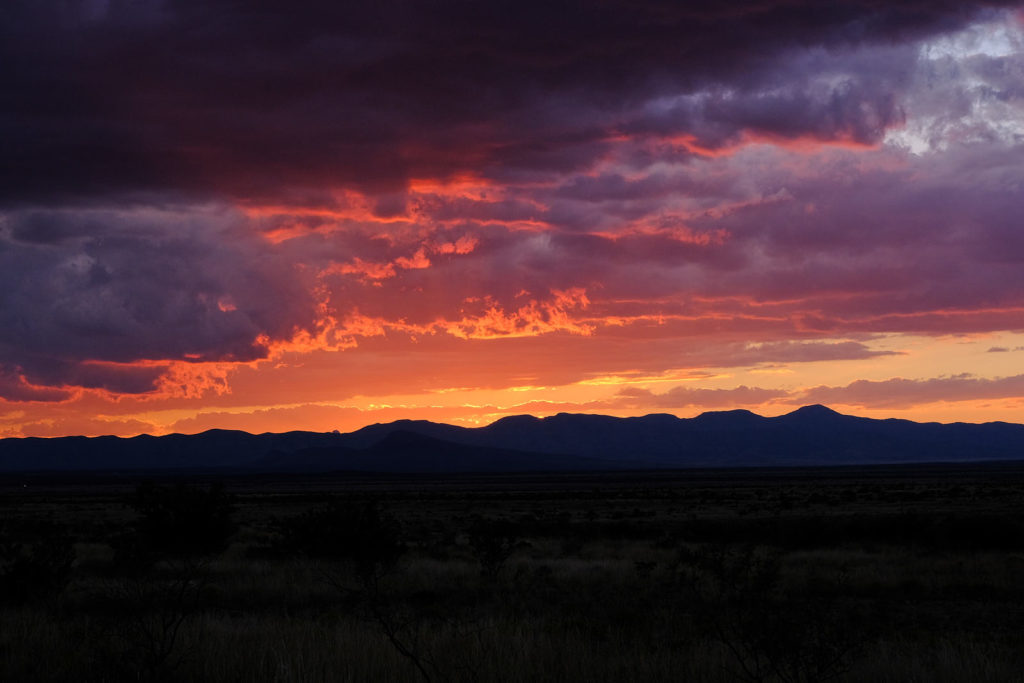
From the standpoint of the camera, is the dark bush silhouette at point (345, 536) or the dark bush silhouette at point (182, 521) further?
the dark bush silhouette at point (182, 521)

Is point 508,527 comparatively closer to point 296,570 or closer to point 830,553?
point 296,570

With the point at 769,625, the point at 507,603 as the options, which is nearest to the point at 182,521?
the point at 507,603

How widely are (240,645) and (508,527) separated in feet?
48.5

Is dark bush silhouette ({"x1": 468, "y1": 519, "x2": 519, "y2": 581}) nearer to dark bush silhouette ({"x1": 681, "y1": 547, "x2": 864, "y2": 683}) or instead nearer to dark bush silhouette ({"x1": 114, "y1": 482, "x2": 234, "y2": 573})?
dark bush silhouette ({"x1": 681, "y1": 547, "x2": 864, "y2": 683})

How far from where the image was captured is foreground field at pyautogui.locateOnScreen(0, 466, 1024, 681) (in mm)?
9430

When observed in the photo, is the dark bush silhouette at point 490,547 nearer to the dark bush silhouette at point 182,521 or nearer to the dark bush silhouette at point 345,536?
the dark bush silhouette at point 345,536

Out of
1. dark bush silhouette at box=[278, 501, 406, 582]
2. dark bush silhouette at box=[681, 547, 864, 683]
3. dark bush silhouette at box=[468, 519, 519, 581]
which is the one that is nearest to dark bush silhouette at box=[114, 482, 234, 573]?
dark bush silhouette at box=[278, 501, 406, 582]

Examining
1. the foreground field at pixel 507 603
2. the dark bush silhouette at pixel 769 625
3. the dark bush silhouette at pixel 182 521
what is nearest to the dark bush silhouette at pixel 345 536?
the foreground field at pixel 507 603

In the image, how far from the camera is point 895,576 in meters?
20.8

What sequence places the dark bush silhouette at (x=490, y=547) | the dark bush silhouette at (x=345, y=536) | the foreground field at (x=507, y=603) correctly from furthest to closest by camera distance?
1. the dark bush silhouette at (x=345, y=536)
2. the dark bush silhouette at (x=490, y=547)
3. the foreground field at (x=507, y=603)

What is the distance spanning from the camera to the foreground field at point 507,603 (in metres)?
9.43

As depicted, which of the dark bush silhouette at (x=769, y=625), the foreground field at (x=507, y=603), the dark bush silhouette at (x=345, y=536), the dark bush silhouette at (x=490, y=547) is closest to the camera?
the dark bush silhouette at (x=769, y=625)

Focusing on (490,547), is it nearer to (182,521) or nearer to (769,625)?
(182,521)

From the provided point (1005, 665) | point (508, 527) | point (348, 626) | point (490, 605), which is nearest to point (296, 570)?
point (508, 527)
